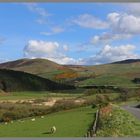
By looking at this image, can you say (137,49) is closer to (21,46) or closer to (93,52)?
(93,52)

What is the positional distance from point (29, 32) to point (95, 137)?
2.56 metres

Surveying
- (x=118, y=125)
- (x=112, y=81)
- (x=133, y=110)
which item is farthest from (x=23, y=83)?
(x=133, y=110)

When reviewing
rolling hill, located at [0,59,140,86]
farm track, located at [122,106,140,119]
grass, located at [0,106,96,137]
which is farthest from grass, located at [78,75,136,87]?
grass, located at [0,106,96,137]

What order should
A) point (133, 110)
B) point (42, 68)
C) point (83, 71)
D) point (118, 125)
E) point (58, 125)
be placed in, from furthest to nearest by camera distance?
point (83, 71) < point (42, 68) < point (133, 110) < point (58, 125) < point (118, 125)

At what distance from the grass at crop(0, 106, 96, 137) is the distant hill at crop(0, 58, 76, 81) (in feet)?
2.84

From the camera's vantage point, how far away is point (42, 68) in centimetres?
1037

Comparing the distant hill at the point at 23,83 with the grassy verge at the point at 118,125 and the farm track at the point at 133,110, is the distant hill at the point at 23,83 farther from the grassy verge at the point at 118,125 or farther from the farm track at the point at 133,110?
the farm track at the point at 133,110

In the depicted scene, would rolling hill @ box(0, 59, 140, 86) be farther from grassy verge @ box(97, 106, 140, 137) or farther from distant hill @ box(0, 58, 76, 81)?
grassy verge @ box(97, 106, 140, 137)

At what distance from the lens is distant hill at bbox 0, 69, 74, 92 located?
33.8 feet

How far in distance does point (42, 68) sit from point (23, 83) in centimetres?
53

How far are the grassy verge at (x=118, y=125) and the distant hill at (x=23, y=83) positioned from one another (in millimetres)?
1129

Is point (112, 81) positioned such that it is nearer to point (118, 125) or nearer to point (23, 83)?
point (118, 125)

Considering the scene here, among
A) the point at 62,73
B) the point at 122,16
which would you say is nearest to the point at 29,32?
the point at 62,73

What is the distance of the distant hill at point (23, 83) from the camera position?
33.8 ft
